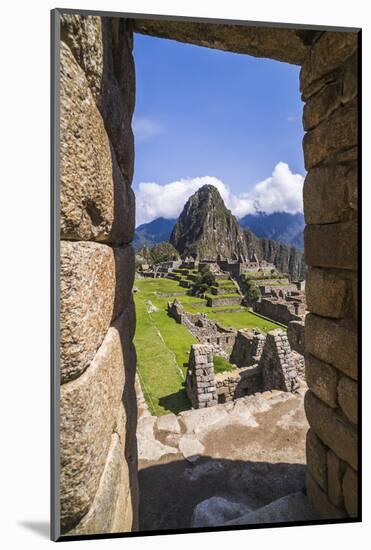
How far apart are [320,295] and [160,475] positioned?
3178 millimetres

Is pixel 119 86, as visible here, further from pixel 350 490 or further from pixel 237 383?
pixel 237 383

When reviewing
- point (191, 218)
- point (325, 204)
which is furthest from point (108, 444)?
point (191, 218)

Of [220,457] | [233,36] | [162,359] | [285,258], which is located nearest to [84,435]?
[233,36]

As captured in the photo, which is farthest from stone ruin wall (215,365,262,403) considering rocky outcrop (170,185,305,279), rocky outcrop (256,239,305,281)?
rocky outcrop (170,185,305,279)

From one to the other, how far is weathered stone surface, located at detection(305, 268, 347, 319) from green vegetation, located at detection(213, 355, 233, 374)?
10286 mm

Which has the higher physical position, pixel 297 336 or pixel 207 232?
pixel 207 232

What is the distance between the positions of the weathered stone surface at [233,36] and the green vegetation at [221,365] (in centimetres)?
1111

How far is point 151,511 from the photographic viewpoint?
3.52 metres

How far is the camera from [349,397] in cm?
220

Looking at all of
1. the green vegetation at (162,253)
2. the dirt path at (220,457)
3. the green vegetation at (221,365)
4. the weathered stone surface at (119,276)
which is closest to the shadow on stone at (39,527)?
the weathered stone surface at (119,276)

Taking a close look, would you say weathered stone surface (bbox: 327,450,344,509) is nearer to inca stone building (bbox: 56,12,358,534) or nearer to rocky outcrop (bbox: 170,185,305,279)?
inca stone building (bbox: 56,12,358,534)

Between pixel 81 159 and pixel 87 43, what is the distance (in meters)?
0.49

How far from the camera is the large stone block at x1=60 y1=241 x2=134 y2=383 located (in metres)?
1.22

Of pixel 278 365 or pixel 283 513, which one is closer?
pixel 283 513
